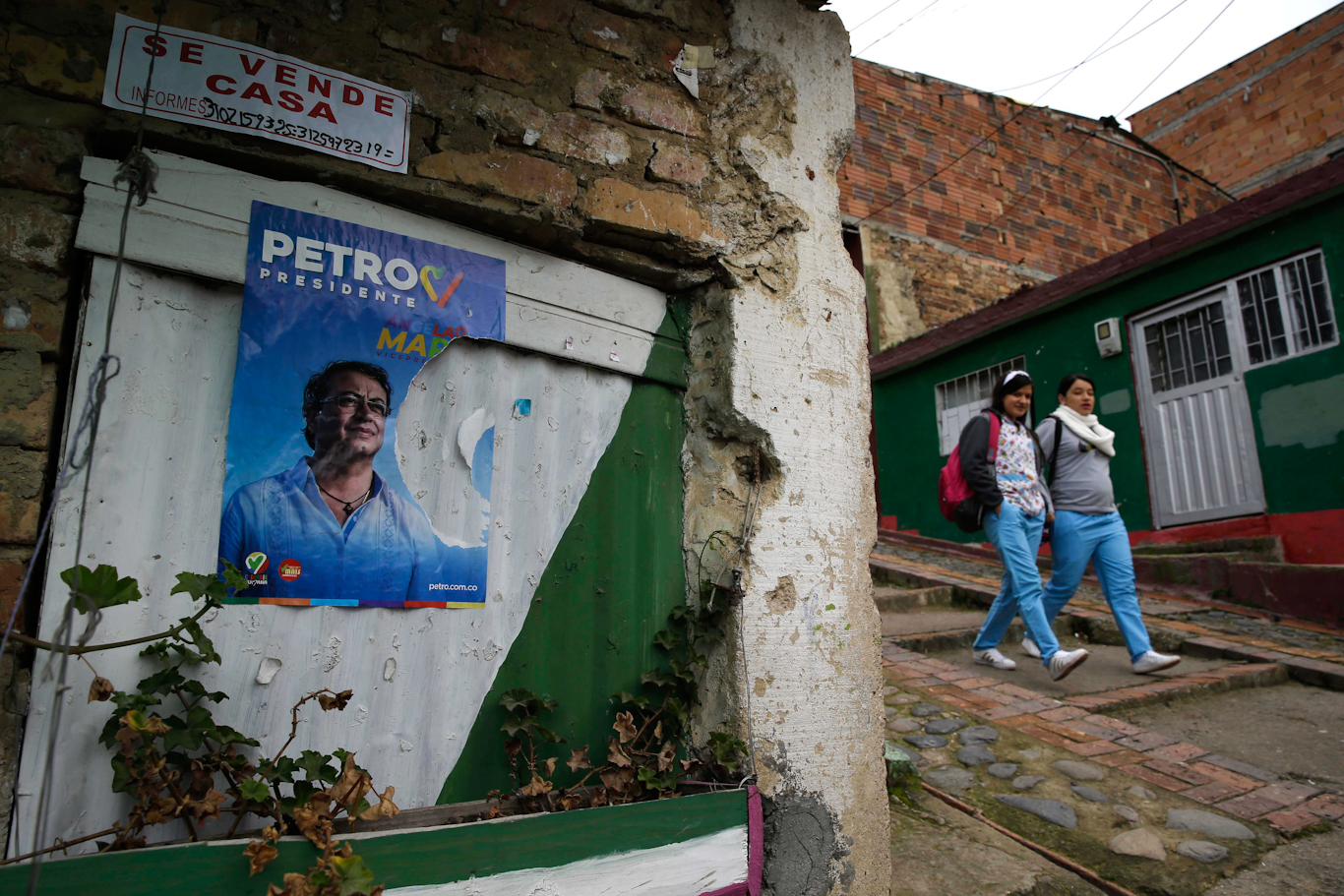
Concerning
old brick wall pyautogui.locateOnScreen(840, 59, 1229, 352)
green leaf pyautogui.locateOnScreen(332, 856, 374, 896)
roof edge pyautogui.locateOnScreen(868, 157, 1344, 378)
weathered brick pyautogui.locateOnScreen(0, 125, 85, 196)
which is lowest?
green leaf pyautogui.locateOnScreen(332, 856, 374, 896)

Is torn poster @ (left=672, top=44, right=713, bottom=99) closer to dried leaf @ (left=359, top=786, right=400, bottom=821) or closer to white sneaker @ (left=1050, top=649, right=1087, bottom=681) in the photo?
dried leaf @ (left=359, top=786, right=400, bottom=821)

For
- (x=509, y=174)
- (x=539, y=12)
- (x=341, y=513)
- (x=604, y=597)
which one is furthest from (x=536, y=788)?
(x=539, y=12)

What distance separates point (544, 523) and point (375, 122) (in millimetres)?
1121

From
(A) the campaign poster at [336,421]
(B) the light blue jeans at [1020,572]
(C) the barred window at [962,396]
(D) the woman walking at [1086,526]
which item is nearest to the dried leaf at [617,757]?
(A) the campaign poster at [336,421]

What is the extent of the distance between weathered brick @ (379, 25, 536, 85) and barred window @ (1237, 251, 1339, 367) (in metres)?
7.07

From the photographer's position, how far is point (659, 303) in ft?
7.97

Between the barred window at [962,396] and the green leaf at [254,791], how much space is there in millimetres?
8923

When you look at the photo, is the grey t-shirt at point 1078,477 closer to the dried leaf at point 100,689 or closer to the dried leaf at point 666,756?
the dried leaf at point 666,756

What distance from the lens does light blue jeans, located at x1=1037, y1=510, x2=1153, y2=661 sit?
4.23 meters

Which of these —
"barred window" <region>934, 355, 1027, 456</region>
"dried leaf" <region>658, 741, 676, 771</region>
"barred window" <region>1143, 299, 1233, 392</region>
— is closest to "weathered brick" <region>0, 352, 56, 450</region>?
"dried leaf" <region>658, 741, 676, 771</region>

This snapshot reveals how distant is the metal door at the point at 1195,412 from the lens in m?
6.94

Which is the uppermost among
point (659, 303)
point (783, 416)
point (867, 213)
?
point (867, 213)

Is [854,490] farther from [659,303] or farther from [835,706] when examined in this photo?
[659,303]

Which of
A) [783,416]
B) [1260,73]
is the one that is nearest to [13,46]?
[783,416]
